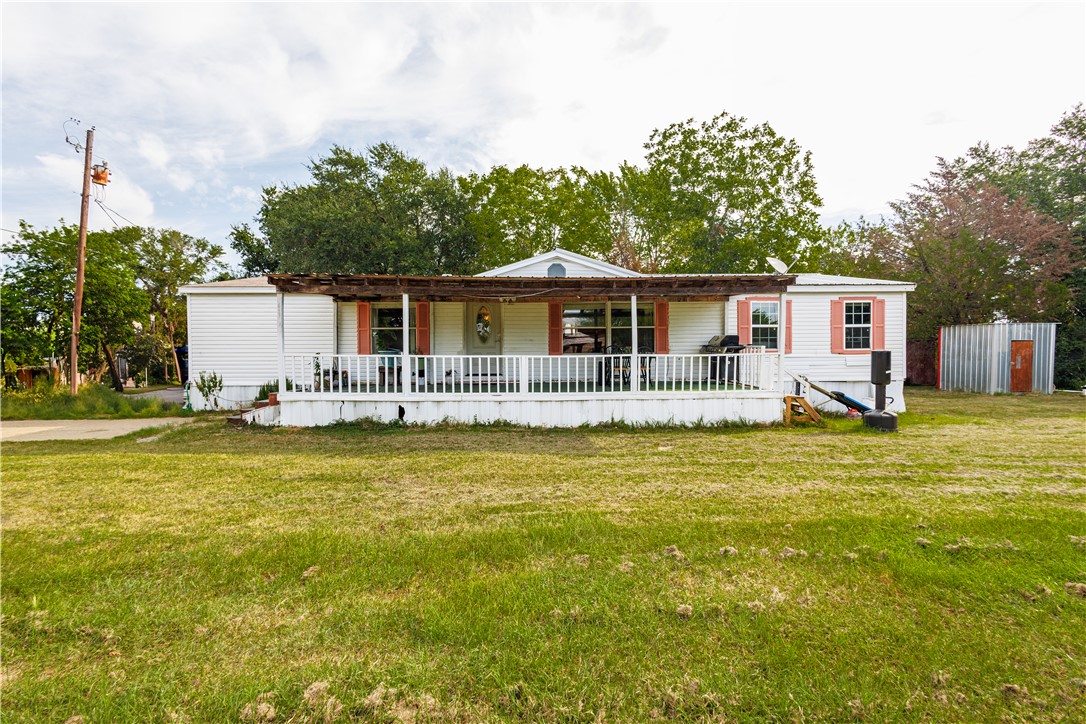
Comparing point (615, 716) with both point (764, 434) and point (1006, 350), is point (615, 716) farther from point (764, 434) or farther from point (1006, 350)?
point (1006, 350)

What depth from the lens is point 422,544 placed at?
315 cm

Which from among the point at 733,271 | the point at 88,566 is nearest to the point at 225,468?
the point at 88,566

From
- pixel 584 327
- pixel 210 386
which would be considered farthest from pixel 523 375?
pixel 210 386

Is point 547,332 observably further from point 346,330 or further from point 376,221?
point 376,221

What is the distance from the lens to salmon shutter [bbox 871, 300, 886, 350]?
1172 cm

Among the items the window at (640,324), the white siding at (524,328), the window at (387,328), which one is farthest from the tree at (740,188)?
the window at (387,328)

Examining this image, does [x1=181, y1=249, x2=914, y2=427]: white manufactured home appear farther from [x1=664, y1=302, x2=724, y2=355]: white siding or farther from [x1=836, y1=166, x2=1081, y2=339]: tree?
[x1=836, y1=166, x2=1081, y2=339]: tree

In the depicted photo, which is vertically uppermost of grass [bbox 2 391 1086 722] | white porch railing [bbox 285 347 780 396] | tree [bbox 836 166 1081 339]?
tree [bbox 836 166 1081 339]

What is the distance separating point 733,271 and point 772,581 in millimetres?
22323

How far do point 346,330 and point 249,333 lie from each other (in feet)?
7.57

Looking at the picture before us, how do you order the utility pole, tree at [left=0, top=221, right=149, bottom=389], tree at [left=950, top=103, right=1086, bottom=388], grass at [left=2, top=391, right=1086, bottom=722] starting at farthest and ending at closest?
tree at [left=950, top=103, right=1086, bottom=388], tree at [left=0, top=221, right=149, bottom=389], the utility pole, grass at [left=2, top=391, right=1086, bottom=722]

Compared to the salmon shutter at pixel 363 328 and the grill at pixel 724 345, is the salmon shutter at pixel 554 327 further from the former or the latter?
the salmon shutter at pixel 363 328

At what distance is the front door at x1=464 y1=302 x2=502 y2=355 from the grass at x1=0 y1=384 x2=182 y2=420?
7.14 m

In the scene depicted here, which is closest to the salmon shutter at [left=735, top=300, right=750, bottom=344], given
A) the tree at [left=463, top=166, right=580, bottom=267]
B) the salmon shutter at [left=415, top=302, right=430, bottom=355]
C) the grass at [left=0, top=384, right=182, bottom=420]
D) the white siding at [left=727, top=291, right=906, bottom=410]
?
the white siding at [left=727, top=291, right=906, bottom=410]
